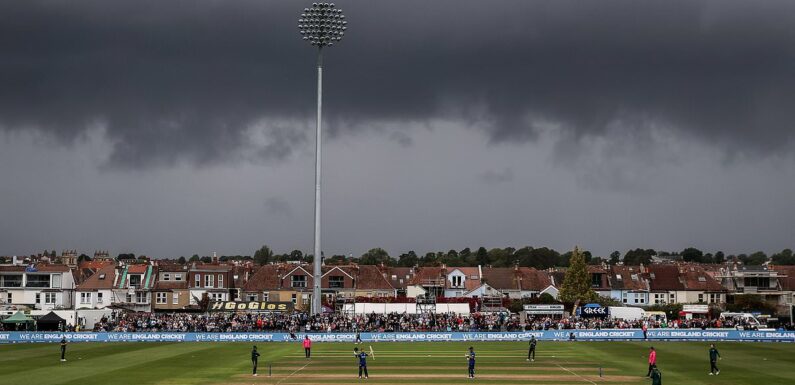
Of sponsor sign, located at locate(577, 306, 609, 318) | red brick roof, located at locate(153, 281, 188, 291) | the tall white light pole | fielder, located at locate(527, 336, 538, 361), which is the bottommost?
fielder, located at locate(527, 336, 538, 361)

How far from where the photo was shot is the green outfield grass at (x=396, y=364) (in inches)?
1829

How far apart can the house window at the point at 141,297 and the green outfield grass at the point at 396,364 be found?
4489 centimetres

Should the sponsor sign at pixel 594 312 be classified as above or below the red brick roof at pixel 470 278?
below

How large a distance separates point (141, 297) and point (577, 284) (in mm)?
53969

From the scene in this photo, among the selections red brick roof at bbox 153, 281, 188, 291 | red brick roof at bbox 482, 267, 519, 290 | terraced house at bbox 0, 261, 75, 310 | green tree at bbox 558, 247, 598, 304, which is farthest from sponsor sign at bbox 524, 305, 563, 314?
terraced house at bbox 0, 261, 75, 310

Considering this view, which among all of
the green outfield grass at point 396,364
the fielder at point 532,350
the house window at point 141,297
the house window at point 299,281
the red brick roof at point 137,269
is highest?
the red brick roof at point 137,269

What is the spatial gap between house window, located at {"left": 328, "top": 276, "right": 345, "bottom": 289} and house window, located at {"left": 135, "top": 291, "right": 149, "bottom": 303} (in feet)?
76.7

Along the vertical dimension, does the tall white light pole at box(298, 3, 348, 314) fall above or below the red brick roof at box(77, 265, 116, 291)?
above

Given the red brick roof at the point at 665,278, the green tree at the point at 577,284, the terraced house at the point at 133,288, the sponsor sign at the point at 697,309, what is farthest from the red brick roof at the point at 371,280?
the sponsor sign at the point at 697,309

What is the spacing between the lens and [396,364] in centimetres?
5516

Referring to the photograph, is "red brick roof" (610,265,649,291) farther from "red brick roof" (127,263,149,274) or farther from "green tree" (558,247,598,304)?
"red brick roof" (127,263,149,274)

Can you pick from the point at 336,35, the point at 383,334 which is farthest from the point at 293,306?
the point at 336,35

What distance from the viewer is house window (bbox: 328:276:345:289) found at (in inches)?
5010

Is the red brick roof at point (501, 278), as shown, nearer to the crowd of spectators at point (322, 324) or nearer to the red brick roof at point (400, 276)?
the red brick roof at point (400, 276)
